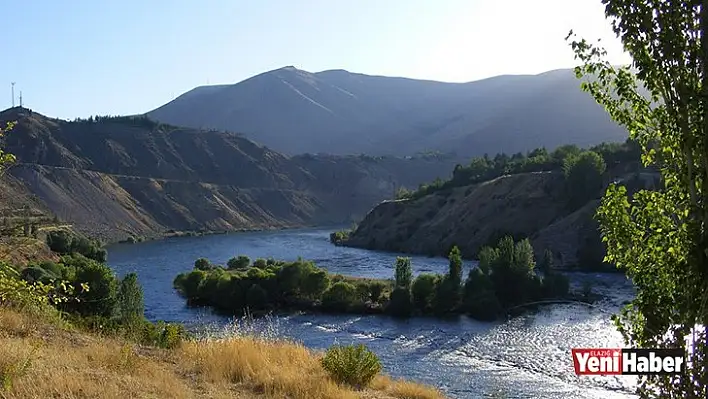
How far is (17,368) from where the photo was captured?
580 cm

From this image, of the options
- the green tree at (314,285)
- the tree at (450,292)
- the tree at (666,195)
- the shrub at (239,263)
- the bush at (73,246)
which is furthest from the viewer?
the shrub at (239,263)

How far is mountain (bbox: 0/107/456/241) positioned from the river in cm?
4598

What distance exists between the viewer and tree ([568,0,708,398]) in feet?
13.2

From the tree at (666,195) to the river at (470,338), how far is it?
30.1ft

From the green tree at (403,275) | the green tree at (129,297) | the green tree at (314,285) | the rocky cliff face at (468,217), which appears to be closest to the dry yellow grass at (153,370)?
the green tree at (129,297)

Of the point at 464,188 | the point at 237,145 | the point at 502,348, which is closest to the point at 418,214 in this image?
the point at 464,188

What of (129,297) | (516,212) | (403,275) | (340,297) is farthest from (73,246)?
(516,212)

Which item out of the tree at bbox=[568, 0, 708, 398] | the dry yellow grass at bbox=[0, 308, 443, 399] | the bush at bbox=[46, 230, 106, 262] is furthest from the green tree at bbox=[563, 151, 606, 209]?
the tree at bbox=[568, 0, 708, 398]

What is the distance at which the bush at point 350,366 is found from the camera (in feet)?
29.5

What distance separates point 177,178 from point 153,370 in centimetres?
12186

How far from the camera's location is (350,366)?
357 inches

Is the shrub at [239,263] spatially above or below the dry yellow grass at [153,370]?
below

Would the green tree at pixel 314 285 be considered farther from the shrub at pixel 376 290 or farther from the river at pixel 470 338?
the river at pixel 470 338

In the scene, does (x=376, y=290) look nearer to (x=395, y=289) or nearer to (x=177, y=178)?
(x=395, y=289)
